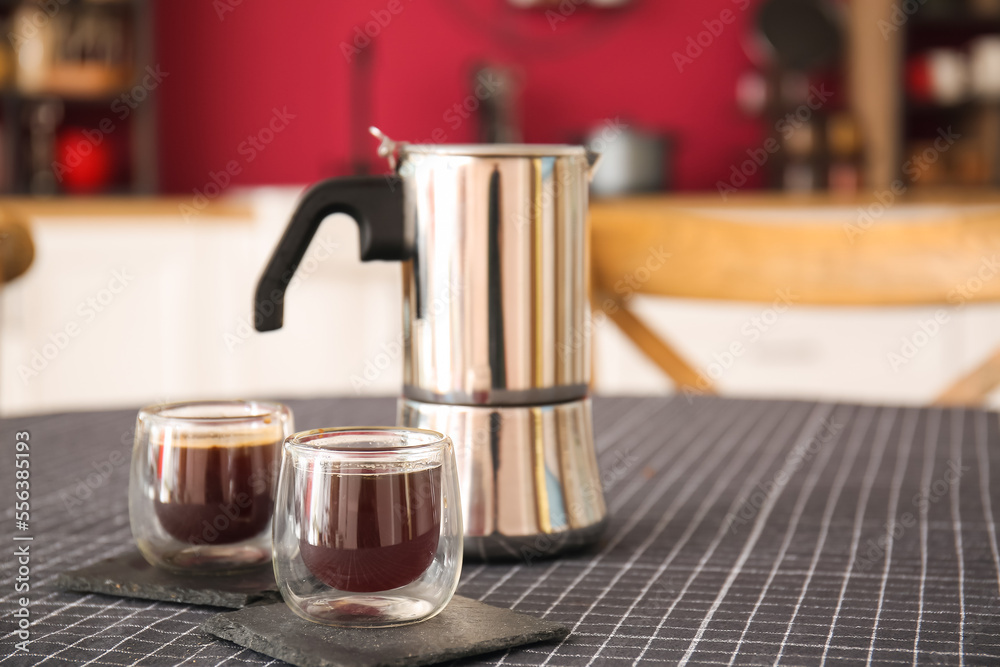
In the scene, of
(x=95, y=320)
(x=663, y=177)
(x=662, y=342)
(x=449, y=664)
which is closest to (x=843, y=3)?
(x=663, y=177)

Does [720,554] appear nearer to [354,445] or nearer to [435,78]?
[354,445]

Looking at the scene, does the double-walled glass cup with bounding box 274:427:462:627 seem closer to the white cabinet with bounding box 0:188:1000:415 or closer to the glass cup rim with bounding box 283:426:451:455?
the glass cup rim with bounding box 283:426:451:455

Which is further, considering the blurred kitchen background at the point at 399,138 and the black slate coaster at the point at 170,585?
the blurred kitchen background at the point at 399,138

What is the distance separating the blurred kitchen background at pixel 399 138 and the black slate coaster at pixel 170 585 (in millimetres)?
2514

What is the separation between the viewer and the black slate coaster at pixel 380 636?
49 cm

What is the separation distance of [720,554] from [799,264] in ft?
2.80

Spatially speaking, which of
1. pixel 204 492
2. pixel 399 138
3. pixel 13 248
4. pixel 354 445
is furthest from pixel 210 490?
pixel 399 138

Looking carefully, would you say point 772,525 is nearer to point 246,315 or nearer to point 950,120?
point 246,315

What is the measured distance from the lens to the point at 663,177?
3.51 m

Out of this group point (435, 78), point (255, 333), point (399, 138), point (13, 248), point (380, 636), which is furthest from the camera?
point (435, 78)

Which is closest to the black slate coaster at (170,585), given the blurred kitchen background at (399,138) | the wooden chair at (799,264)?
the wooden chair at (799,264)

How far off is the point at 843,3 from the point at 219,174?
2161mm

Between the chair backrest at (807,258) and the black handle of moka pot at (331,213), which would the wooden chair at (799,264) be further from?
the black handle of moka pot at (331,213)

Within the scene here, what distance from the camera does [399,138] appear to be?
3.79 m
